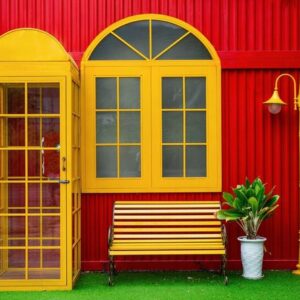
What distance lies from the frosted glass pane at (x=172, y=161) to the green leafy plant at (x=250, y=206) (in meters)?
0.82

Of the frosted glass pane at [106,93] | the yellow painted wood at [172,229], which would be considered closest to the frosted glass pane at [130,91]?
the frosted glass pane at [106,93]

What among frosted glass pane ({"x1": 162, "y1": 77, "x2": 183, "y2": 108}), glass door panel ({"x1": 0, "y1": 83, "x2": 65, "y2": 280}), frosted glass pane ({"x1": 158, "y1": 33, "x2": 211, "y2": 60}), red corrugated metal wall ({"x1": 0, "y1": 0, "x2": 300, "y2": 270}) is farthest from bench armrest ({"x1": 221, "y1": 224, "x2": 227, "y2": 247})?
frosted glass pane ({"x1": 158, "y1": 33, "x2": 211, "y2": 60})

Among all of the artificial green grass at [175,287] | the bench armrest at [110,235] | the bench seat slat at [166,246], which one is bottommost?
the artificial green grass at [175,287]

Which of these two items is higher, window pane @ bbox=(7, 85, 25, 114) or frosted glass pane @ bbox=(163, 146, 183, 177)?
window pane @ bbox=(7, 85, 25, 114)

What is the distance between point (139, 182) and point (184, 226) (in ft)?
2.74

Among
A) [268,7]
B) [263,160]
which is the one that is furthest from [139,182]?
[268,7]

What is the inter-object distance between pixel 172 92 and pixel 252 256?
2403 millimetres

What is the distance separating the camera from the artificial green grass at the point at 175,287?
738 centimetres

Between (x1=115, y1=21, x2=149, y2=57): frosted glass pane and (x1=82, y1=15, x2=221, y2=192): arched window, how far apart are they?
0.01 m

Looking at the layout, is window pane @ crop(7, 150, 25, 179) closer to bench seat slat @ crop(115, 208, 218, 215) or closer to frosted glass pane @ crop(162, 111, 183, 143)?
bench seat slat @ crop(115, 208, 218, 215)

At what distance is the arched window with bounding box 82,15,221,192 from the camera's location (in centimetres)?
874

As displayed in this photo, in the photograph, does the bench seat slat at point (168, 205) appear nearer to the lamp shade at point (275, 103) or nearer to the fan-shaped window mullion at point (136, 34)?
the lamp shade at point (275, 103)

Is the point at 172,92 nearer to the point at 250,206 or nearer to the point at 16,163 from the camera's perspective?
the point at 250,206

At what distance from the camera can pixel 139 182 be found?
344 inches
